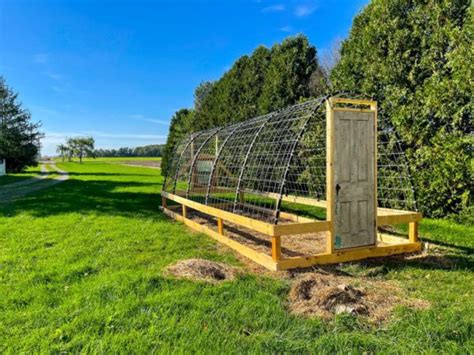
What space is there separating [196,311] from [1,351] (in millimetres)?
1569

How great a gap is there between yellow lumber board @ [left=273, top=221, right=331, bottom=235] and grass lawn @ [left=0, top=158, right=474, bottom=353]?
0.63 metres

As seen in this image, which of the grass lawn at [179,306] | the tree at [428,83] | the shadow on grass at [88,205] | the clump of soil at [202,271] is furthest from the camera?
the shadow on grass at [88,205]

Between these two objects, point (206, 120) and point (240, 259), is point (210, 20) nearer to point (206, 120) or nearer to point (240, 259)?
point (206, 120)

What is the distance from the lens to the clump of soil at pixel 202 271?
4.32 m

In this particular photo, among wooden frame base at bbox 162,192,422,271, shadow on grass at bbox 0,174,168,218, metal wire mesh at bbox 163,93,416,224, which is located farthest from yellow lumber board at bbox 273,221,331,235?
shadow on grass at bbox 0,174,168,218

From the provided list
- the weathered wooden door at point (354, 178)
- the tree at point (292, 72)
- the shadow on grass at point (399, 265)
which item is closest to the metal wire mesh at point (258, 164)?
the weathered wooden door at point (354, 178)

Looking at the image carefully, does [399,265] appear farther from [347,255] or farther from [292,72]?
[292,72]

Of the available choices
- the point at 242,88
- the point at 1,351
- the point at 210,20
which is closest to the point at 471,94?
the point at 1,351

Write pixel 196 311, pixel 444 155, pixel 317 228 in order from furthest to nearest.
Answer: pixel 444 155 < pixel 317 228 < pixel 196 311

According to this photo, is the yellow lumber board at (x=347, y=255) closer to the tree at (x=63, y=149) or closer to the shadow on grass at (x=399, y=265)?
the shadow on grass at (x=399, y=265)

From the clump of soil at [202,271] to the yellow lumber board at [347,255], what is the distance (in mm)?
729

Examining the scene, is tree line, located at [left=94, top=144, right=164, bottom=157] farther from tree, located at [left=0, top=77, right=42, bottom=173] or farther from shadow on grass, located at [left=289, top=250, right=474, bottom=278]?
shadow on grass, located at [left=289, top=250, right=474, bottom=278]

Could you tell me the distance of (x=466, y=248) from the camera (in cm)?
578

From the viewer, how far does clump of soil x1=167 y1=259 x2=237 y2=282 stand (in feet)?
14.2
